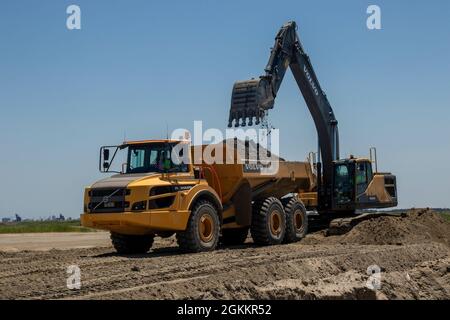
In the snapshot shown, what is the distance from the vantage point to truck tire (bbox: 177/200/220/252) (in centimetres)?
1546

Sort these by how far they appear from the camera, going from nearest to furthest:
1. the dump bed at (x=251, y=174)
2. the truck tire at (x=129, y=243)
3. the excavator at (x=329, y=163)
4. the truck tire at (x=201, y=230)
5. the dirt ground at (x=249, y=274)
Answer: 1. the dirt ground at (x=249, y=274)
2. the truck tire at (x=201, y=230)
3. the truck tire at (x=129, y=243)
4. the dump bed at (x=251, y=174)
5. the excavator at (x=329, y=163)

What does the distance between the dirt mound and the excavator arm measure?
2651 millimetres

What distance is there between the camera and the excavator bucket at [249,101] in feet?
62.7

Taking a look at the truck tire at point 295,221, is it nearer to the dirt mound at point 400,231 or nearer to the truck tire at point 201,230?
the dirt mound at point 400,231

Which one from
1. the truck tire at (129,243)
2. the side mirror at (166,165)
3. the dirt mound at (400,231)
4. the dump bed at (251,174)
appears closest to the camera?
the side mirror at (166,165)

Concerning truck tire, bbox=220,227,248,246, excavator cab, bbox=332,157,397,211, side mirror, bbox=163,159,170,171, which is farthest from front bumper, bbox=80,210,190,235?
excavator cab, bbox=332,157,397,211

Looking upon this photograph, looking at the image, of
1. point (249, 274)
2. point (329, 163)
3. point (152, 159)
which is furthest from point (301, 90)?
point (249, 274)

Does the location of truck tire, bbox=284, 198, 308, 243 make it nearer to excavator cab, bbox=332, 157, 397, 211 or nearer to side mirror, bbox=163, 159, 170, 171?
excavator cab, bbox=332, 157, 397, 211

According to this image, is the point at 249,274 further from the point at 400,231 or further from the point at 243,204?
the point at 400,231

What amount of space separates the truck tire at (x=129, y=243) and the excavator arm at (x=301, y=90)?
439 cm

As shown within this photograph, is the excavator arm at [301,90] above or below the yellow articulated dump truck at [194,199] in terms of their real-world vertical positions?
above

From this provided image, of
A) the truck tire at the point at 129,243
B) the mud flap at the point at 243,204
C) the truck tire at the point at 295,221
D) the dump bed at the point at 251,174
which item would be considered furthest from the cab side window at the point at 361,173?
the truck tire at the point at 129,243
